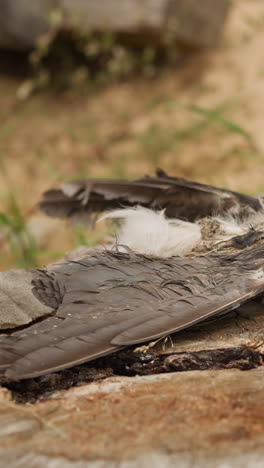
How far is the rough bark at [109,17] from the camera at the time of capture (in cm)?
396

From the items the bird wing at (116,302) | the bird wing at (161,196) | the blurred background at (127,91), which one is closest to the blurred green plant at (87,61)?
the blurred background at (127,91)

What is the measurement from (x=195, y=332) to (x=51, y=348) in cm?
34

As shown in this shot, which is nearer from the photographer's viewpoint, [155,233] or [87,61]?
[155,233]

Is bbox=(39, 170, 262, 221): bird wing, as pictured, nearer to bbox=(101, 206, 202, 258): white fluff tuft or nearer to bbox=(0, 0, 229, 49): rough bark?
bbox=(101, 206, 202, 258): white fluff tuft

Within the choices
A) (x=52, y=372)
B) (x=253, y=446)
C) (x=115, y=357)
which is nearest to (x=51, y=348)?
(x=52, y=372)

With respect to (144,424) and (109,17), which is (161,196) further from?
(109,17)

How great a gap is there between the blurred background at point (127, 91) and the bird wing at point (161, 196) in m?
1.59

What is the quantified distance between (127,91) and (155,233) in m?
3.18

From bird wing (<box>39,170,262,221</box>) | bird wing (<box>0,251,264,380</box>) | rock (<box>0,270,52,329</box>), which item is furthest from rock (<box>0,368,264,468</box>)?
bird wing (<box>39,170,262,221</box>)

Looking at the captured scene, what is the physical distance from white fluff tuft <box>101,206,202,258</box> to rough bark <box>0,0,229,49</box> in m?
2.68

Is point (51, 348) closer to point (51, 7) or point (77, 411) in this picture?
point (77, 411)

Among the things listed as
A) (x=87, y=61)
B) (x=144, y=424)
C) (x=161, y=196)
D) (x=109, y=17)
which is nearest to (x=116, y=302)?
(x=144, y=424)

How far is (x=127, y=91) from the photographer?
14.9 feet

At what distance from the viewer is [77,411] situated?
1.02 meters
